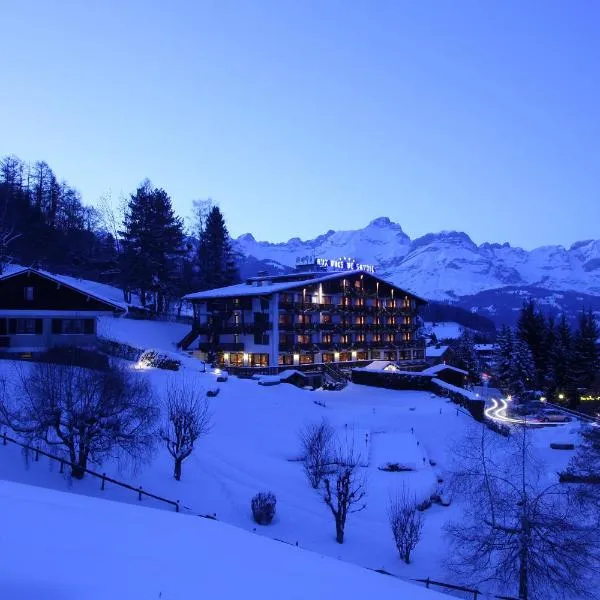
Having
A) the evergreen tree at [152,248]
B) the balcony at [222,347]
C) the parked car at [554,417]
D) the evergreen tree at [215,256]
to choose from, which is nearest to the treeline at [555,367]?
the parked car at [554,417]

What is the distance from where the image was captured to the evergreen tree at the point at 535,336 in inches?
2844

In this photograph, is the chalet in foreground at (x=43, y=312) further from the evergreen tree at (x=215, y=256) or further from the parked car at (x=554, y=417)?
the parked car at (x=554, y=417)

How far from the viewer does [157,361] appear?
4372 centimetres

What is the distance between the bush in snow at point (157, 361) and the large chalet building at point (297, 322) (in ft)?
51.7

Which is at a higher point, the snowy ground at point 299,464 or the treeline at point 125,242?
the treeline at point 125,242

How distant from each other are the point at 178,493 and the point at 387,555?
880cm

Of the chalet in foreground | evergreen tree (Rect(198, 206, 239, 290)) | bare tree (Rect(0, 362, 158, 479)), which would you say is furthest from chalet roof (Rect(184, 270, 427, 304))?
bare tree (Rect(0, 362, 158, 479))

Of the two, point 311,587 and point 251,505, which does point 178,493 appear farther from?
point 311,587

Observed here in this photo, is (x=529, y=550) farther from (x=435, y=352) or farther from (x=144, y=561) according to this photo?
(x=435, y=352)

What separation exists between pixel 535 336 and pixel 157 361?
5428cm

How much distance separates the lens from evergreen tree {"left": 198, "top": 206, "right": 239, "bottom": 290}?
2975 inches

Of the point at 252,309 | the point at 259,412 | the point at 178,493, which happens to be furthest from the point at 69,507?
the point at 252,309

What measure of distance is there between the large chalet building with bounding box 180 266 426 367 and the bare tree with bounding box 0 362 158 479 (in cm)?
3533

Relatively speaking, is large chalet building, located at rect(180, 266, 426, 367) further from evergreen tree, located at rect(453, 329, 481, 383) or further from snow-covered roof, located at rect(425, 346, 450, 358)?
snow-covered roof, located at rect(425, 346, 450, 358)
